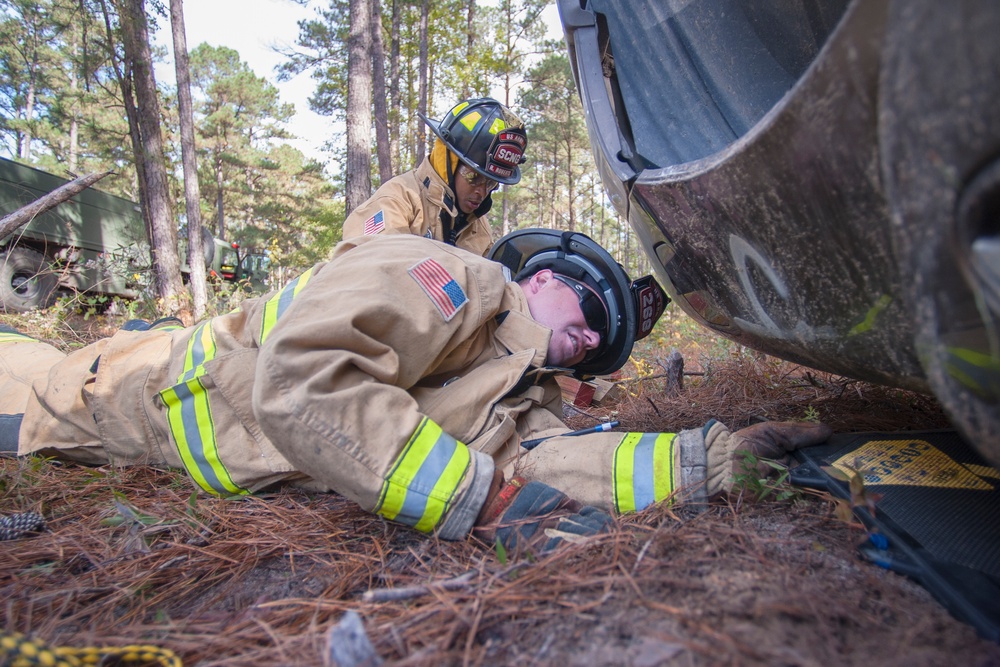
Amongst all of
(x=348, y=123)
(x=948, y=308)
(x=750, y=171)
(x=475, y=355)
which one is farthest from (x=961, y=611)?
(x=348, y=123)

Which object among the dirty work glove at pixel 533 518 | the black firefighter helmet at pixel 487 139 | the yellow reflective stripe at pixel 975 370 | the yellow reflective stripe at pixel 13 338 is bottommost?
the dirty work glove at pixel 533 518

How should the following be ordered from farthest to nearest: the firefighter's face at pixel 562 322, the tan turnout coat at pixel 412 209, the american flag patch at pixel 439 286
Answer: the tan turnout coat at pixel 412 209 → the firefighter's face at pixel 562 322 → the american flag patch at pixel 439 286

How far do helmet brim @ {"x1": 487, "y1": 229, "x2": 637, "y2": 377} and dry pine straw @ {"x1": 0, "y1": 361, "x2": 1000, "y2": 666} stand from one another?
908mm

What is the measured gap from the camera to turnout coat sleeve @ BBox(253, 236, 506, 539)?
1.53m

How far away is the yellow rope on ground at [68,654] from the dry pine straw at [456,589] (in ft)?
0.15

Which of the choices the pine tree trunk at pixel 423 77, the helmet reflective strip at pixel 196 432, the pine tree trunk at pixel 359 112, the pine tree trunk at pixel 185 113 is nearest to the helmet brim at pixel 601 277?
the helmet reflective strip at pixel 196 432

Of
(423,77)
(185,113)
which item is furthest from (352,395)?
(423,77)

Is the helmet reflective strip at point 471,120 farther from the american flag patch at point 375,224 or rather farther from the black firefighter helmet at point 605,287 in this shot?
the black firefighter helmet at point 605,287

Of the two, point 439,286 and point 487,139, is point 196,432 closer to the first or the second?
point 439,286

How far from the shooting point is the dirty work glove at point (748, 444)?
5.53ft

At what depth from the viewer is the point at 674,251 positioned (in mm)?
1764

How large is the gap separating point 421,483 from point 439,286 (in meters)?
0.64

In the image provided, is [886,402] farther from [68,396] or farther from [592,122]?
[68,396]

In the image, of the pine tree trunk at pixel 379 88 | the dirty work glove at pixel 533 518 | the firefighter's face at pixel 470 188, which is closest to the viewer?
the dirty work glove at pixel 533 518
